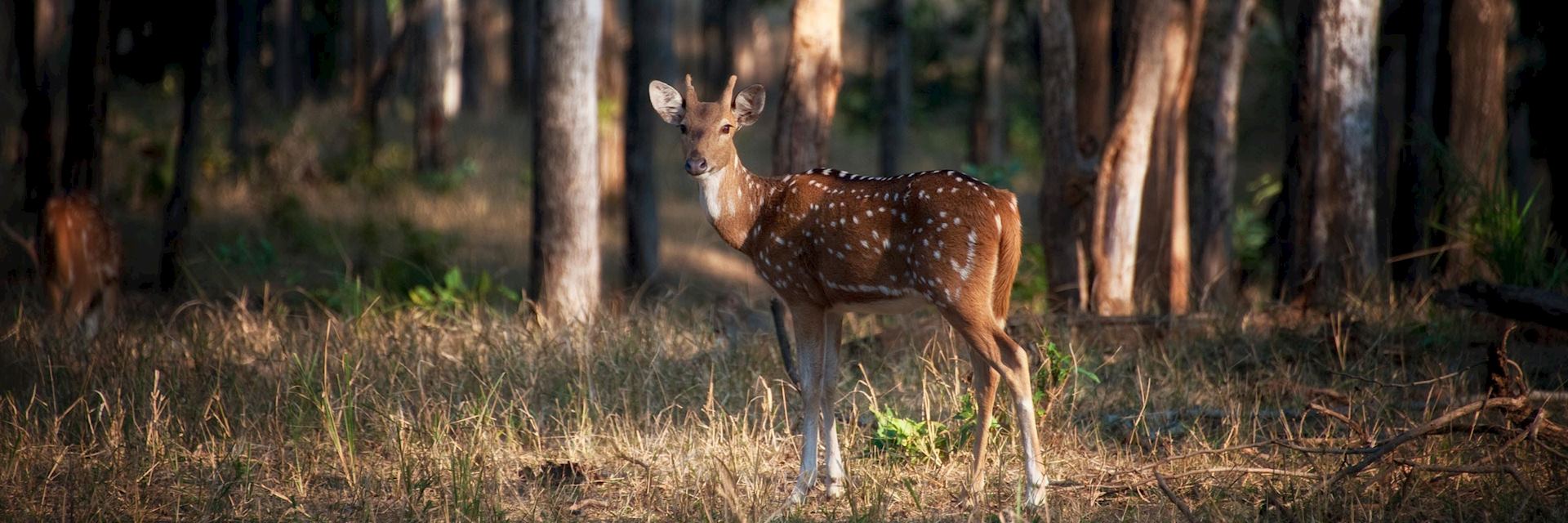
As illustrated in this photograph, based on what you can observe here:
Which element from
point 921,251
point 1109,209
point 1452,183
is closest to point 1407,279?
point 1452,183

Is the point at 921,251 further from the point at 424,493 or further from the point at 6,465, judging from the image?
the point at 6,465

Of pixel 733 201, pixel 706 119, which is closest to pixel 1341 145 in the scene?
pixel 733 201

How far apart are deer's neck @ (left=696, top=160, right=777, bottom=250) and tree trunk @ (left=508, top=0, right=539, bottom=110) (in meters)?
21.1

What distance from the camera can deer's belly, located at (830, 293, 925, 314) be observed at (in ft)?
19.6

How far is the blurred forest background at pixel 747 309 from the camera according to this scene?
6262 millimetres

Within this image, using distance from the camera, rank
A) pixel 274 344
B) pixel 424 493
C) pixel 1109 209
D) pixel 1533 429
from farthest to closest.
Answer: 1. pixel 1109 209
2. pixel 274 344
3. pixel 424 493
4. pixel 1533 429

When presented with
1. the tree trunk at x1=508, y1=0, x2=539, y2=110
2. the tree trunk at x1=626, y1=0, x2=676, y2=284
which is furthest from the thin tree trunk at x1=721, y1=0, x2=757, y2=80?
the tree trunk at x1=626, y1=0, x2=676, y2=284

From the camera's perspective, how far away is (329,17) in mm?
26781

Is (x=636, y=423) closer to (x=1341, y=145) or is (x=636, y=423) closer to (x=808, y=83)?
(x=808, y=83)

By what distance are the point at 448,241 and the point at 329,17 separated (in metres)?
13.3

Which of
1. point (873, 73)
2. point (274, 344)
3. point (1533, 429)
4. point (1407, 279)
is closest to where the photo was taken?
point (1533, 429)

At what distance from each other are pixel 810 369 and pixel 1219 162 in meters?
7.56

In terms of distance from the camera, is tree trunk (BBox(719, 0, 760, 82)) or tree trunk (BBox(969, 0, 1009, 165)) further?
tree trunk (BBox(719, 0, 760, 82))

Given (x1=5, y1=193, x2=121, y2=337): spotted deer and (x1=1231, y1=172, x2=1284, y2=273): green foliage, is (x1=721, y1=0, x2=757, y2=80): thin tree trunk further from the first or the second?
(x1=5, y1=193, x2=121, y2=337): spotted deer
